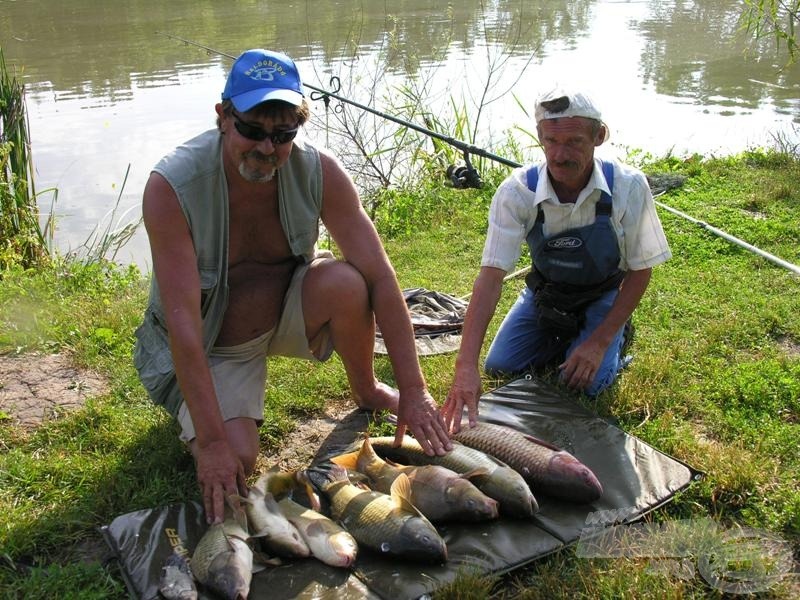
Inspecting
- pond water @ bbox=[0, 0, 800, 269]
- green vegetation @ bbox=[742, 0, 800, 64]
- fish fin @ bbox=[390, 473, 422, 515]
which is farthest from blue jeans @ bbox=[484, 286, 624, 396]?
green vegetation @ bbox=[742, 0, 800, 64]

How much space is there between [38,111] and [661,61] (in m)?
10.1

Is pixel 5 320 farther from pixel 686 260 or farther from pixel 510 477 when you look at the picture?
pixel 686 260

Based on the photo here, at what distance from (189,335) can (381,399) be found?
3.76 feet

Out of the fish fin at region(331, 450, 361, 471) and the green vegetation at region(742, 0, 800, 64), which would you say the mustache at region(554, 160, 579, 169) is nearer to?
the fish fin at region(331, 450, 361, 471)

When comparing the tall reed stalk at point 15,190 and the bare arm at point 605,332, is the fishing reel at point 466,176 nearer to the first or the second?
the bare arm at point 605,332

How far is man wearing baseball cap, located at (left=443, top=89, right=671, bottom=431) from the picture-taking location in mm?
3381

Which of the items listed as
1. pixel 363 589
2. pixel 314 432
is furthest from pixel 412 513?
pixel 314 432

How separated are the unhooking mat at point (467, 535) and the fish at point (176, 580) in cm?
5

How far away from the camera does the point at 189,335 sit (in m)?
2.94

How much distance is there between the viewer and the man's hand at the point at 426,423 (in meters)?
3.14

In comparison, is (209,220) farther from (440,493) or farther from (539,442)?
(539,442)

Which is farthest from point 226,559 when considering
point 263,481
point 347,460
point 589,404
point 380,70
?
point 380,70

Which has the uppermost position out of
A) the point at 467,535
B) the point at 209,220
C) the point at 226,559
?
the point at 209,220

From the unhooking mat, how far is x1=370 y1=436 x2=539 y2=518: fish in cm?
7
